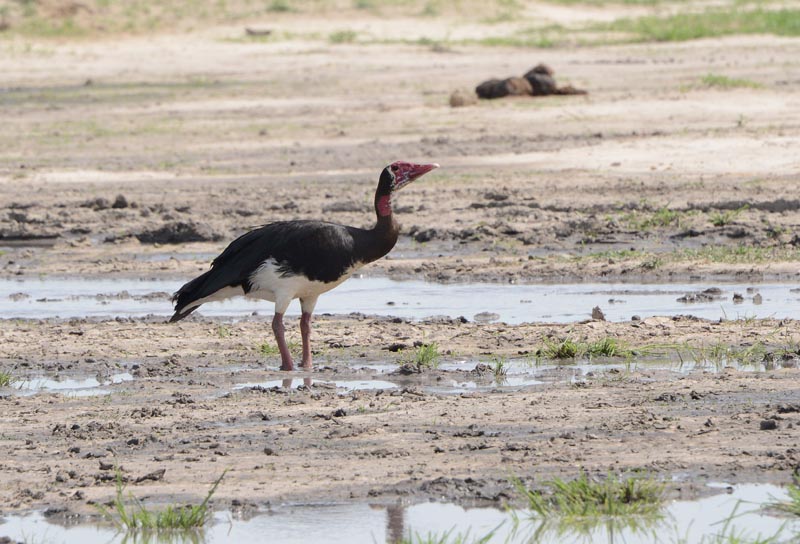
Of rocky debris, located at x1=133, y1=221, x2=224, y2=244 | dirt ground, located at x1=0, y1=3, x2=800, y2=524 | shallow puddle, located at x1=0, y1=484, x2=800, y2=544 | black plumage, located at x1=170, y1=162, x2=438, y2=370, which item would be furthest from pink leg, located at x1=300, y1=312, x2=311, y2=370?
rocky debris, located at x1=133, y1=221, x2=224, y2=244

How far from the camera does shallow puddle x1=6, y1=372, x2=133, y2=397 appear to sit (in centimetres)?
869

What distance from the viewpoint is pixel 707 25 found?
3662 cm

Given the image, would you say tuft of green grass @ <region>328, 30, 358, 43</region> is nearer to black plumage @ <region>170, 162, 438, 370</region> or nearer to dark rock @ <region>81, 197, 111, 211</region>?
dark rock @ <region>81, 197, 111, 211</region>

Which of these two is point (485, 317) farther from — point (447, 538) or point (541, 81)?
point (541, 81)

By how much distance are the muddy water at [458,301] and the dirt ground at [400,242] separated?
16.8 inches

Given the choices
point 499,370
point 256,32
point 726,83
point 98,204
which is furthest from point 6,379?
point 256,32

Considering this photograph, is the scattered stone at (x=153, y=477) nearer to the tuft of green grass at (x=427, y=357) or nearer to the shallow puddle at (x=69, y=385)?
the shallow puddle at (x=69, y=385)

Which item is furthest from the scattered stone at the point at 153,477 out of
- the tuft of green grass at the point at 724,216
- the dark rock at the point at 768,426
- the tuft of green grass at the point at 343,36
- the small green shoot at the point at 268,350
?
the tuft of green grass at the point at 343,36

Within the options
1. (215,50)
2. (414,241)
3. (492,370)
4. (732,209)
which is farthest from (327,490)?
(215,50)

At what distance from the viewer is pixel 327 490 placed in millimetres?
6617

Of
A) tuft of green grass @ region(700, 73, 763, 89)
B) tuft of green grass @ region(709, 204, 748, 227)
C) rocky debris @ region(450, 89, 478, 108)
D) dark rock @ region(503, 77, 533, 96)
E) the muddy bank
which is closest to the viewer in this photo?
the muddy bank

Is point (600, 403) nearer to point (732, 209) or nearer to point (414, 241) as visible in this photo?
point (414, 241)

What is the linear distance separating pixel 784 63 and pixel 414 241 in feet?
50.9

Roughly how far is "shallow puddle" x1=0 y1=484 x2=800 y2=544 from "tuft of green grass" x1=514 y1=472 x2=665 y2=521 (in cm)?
5
